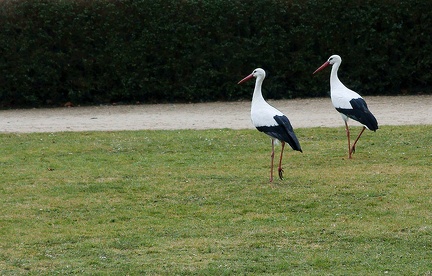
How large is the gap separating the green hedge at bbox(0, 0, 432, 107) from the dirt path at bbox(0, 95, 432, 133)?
43 centimetres

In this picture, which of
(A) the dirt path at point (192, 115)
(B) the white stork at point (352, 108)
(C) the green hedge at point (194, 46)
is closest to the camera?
(B) the white stork at point (352, 108)

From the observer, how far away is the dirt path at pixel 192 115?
15773 millimetres

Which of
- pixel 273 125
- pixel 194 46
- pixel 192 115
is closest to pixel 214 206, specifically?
pixel 273 125

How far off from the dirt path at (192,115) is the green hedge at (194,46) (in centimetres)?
43

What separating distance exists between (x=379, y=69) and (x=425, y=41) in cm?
111

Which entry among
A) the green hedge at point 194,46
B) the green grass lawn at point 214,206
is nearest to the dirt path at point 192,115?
the green hedge at point 194,46

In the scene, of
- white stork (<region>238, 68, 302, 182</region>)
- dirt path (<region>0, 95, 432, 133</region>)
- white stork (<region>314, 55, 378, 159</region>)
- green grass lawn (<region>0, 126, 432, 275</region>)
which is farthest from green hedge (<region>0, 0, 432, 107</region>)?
Result: white stork (<region>238, 68, 302, 182</region>)

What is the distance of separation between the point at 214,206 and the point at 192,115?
7.47 m

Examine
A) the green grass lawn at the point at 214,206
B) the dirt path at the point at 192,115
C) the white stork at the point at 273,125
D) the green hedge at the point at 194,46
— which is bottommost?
the green grass lawn at the point at 214,206

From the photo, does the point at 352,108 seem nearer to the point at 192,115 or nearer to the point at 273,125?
the point at 273,125

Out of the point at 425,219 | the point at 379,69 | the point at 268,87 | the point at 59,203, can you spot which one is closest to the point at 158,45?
the point at 268,87

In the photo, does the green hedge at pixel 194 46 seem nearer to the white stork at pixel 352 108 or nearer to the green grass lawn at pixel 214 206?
the green grass lawn at pixel 214 206

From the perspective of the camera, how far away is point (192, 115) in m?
17.1

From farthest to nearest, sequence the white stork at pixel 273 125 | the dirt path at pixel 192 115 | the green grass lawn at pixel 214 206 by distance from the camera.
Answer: the dirt path at pixel 192 115 < the white stork at pixel 273 125 < the green grass lawn at pixel 214 206
